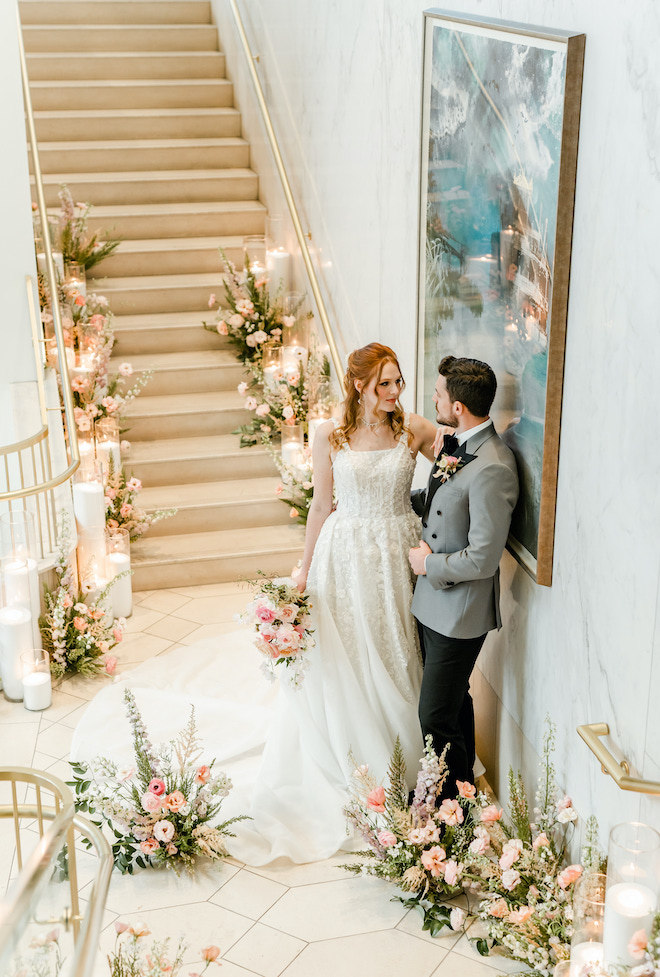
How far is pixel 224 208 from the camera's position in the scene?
7504 mm

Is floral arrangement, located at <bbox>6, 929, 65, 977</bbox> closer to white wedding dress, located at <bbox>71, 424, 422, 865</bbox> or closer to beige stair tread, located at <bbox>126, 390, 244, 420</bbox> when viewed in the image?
white wedding dress, located at <bbox>71, 424, 422, 865</bbox>

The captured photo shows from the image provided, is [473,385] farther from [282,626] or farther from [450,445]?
[282,626]

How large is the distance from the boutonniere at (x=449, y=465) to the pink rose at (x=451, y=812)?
42.0 inches

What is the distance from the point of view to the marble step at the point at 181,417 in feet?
21.3

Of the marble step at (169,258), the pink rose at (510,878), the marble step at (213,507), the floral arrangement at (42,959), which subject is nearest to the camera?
the floral arrangement at (42,959)

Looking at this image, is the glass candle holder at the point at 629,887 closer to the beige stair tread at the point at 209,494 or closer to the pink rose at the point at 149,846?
the pink rose at the point at 149,846

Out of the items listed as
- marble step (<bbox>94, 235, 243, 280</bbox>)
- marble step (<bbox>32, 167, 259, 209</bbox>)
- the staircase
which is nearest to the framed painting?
the staircase

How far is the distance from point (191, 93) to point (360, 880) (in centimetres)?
644

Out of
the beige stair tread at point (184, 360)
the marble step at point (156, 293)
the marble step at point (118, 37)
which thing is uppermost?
the marble step at point (118, 37)

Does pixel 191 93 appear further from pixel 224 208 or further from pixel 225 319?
pixel 225 319

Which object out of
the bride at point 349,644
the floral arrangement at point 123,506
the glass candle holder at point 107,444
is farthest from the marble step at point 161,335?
the bride at point 349,644

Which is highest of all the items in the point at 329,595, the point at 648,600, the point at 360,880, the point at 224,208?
the point at 224,208

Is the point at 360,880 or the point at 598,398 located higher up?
the point at 598,398

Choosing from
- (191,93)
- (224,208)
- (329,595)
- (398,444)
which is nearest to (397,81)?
(398,444)
